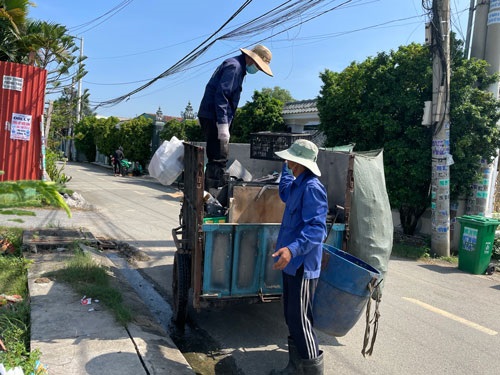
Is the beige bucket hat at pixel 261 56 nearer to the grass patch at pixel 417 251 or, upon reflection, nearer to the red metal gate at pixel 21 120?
the grass patch at pixel 417 251

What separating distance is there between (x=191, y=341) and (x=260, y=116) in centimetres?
1390

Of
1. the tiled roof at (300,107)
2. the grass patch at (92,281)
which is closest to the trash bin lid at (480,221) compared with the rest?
the grass patch at (92,281)

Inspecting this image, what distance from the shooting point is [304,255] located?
10.6 ft

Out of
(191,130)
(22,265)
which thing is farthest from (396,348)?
(191,130)

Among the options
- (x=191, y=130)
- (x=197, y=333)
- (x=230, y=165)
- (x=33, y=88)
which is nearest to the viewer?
(x=197, y=333)

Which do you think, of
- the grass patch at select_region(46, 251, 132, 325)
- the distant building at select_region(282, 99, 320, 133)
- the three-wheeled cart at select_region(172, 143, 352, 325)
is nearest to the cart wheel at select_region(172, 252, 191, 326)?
the three-wheeled cart at select_region(172, 143, 352, 325)

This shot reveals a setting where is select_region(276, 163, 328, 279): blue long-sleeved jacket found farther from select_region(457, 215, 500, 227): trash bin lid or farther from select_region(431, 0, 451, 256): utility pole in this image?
select_region(431, 0, 451, 256): utility pole

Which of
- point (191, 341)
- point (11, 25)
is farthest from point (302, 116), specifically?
point (191, 341)

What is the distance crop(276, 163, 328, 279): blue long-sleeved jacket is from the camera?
3154mm

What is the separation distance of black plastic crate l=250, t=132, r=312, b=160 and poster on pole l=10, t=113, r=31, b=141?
283 inches

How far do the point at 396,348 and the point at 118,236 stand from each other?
612cm

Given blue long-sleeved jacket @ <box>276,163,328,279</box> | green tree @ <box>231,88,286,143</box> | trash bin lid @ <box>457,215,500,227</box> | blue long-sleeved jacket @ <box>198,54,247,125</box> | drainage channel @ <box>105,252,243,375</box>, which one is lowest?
drainage channel @ <box>105,252,243,375</box>

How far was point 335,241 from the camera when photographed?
4.22 metres

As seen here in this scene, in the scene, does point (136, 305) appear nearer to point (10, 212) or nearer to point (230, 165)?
point (230, 165)
